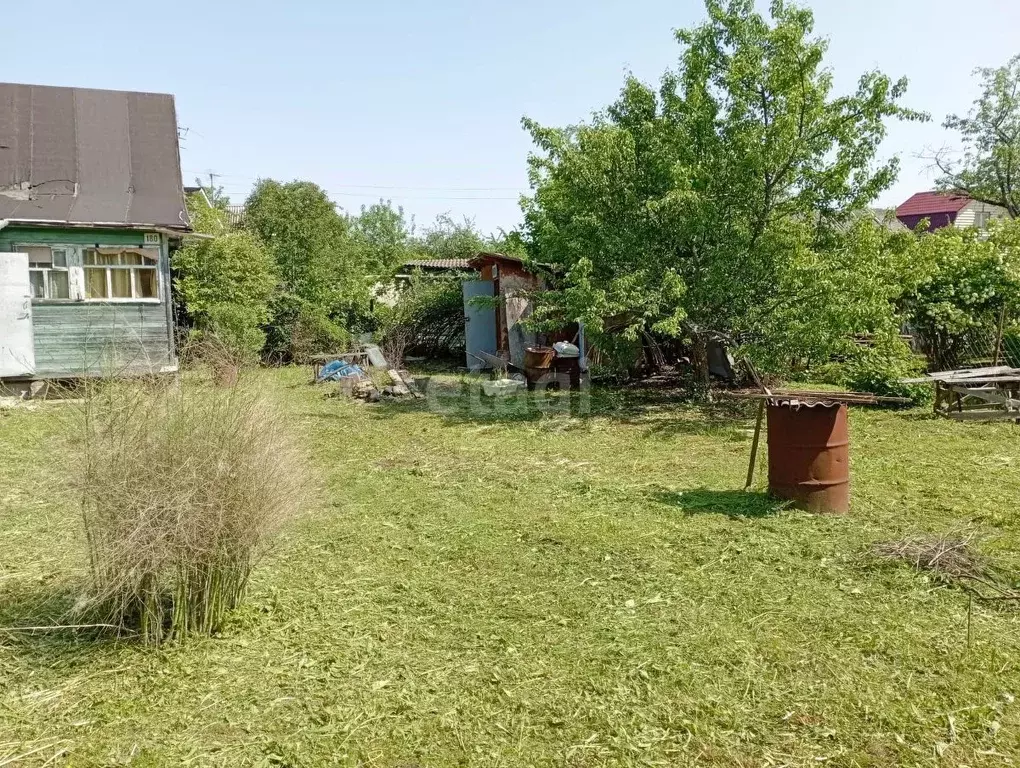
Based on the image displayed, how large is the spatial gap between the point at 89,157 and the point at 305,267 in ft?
19.1

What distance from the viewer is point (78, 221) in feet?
41.1

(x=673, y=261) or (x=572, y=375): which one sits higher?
(x=673, y=261)

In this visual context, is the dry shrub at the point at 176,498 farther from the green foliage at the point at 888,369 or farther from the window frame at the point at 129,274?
the window frame at the point at 129,274

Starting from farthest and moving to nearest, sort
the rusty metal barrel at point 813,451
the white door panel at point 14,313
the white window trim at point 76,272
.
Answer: the white window trim at point 76,272 < the white door panel at point 14,313 < the rusty metal barrel at point 813,451

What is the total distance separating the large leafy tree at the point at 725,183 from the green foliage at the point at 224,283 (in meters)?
7.83

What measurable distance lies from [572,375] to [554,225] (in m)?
2.72

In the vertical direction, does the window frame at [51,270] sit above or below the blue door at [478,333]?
above

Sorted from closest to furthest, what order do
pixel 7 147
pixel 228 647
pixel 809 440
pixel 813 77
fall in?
pixel 228 647 < pixel 809 440 < pixel 813 77 < pixel 7 147

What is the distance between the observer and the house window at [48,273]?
12.6 m

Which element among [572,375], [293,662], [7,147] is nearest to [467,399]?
[572,375]

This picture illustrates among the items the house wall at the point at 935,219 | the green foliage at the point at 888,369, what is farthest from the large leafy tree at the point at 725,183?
the house wall at the point at 935,219

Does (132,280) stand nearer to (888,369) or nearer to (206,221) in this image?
(206,221)

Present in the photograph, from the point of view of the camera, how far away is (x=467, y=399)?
40.2ft

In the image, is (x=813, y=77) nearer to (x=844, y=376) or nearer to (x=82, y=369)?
(x=844, y=376)
